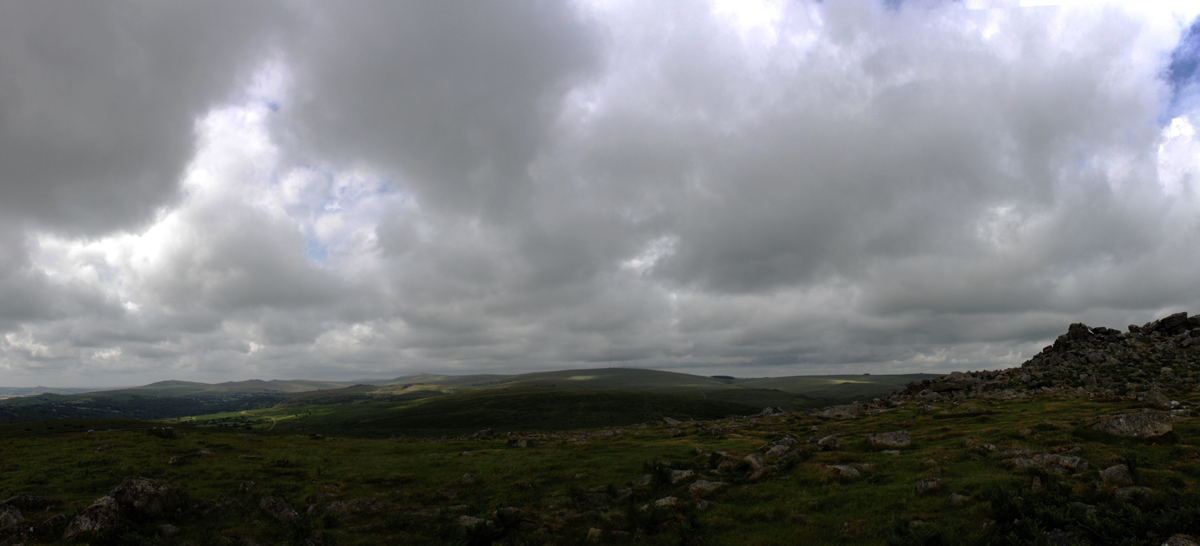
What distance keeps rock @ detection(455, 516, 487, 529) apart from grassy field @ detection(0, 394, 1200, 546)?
0.74 m

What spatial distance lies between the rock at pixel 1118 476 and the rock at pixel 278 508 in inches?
1834

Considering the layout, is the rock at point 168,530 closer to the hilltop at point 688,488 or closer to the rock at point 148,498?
the hilltop at point 688,488

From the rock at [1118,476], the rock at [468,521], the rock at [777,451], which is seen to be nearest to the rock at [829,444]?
the rock at [777,451]

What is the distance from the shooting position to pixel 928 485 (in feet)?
92.0

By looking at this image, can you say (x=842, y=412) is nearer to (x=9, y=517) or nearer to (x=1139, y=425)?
(x=1139, y=425)

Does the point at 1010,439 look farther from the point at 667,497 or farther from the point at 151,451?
the point at 151,451

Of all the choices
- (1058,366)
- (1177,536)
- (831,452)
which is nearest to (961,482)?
(1177,536)

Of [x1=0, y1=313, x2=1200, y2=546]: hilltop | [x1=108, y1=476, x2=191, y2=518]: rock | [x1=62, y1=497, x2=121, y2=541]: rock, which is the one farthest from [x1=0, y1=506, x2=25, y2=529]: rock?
[x1=108, y1=476, x2=191, y2=518]: rock

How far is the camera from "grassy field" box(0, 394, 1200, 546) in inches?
894

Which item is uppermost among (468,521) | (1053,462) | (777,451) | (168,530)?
(1053,462)

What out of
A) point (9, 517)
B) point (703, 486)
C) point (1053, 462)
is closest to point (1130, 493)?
point (1053, 462)

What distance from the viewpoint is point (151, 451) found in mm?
57281

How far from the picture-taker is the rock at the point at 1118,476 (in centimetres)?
2367

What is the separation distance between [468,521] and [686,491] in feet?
49.1
